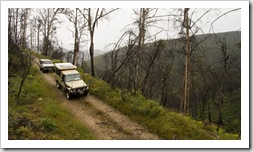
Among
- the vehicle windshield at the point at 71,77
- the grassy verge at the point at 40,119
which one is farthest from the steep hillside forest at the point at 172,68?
the grassy verge at the point at 40,119

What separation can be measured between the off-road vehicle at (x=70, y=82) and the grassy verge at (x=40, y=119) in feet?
2.58

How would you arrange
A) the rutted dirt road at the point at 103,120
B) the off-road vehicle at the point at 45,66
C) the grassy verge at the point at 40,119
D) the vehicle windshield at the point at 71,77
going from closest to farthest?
the grassy verge at the point at 40,119 < the rutted dirt road at the point at 103,120 < the vehicle windshield at the point at 71,77 < the off-road vehicle at the point at 45,66

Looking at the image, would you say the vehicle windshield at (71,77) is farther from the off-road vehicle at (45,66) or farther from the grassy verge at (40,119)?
the off-road vehicle at (45,66)

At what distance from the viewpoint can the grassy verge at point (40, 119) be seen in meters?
7.28

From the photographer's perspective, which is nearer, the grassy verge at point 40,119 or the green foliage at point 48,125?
the grassy verge at point 40,119

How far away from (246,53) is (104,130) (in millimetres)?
5790

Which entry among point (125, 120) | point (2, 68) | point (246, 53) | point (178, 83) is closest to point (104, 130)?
point (125, 120)

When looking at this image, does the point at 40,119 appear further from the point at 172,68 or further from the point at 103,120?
the point at 172,68

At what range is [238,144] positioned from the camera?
6430mm

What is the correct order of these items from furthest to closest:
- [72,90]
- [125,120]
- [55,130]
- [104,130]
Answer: [72,90]
[125,120]
[104,130]
[55,130]

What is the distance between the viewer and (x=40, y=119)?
337 inches

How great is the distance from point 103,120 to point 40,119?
265 centimetres

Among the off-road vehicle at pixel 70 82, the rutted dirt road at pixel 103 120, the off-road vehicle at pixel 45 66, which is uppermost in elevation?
the off-road vehicle at pixel 45 66

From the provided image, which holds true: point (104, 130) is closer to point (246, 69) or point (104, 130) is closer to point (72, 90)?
point (72, 90)
